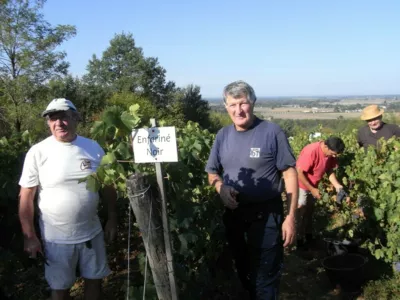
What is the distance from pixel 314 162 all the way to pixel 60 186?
310 centimetres

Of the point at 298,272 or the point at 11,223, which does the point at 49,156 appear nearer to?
the point at 11,223

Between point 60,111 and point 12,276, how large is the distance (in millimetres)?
1279

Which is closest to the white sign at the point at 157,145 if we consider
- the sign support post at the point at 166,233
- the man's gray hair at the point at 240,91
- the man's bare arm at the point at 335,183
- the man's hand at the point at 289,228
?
the sign support post at the point at 166,233

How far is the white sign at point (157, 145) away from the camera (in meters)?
1.89

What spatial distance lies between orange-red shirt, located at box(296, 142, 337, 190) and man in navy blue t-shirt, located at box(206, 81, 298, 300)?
84.6 inches

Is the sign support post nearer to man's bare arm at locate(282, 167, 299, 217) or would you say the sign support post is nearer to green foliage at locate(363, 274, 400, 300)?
man's bare arm at locate(282, 167, 299, 217)

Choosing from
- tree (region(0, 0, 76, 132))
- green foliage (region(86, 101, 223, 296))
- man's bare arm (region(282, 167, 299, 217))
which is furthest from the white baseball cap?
tree (region(0, 0, 76, 132))

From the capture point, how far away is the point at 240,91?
2.36 m

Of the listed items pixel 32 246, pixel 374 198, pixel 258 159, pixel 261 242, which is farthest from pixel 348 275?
pixel 32 246

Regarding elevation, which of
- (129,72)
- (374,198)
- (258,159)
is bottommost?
(374,198)

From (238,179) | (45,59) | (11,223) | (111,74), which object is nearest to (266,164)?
(238,179)

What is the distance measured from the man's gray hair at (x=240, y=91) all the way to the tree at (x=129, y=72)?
147ft

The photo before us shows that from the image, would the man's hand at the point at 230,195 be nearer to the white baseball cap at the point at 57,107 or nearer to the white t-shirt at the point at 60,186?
the white t-shirt at the point at 60,186

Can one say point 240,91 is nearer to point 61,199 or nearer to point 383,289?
point 61,199
